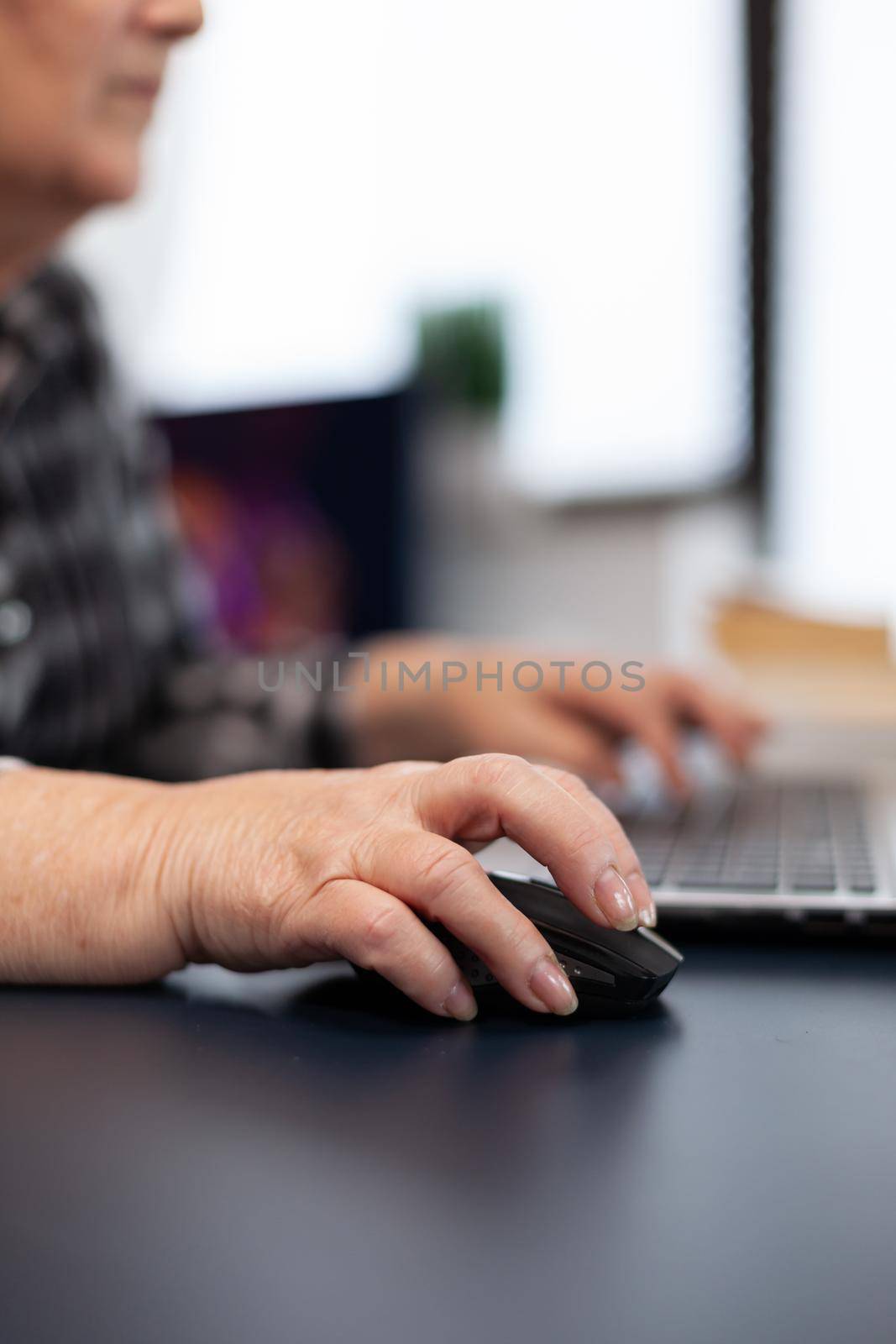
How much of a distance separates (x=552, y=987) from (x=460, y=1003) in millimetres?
28

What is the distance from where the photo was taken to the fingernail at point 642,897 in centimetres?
36

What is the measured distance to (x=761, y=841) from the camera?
0.53m

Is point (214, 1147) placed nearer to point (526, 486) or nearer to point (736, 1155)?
point (736, 1155)

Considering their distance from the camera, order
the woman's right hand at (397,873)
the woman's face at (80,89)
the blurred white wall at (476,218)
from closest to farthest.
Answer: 1. the woman's right hand at (397,873)
2. the woman's face at (80,89)
3. the blurred white wall at (476,218)

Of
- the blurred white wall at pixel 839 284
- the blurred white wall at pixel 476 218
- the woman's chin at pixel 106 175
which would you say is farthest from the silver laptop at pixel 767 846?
the blurred white wall at pixel 476 218

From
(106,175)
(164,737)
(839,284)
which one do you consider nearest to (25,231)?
(106,175)

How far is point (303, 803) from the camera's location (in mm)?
393

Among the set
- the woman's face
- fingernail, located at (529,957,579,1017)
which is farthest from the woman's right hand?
the woman's face

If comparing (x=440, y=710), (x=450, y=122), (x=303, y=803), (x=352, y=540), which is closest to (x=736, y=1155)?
(x=303, y=803)

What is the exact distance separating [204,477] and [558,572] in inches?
22.7

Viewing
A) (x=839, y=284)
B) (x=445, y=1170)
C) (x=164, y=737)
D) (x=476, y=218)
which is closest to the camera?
(x=445, y=1170)

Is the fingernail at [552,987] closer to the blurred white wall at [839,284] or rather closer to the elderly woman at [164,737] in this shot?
the elderly woman at [164,737]

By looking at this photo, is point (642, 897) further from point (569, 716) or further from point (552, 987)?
point (569, 716)

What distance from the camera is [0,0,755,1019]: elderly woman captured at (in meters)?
0.36
